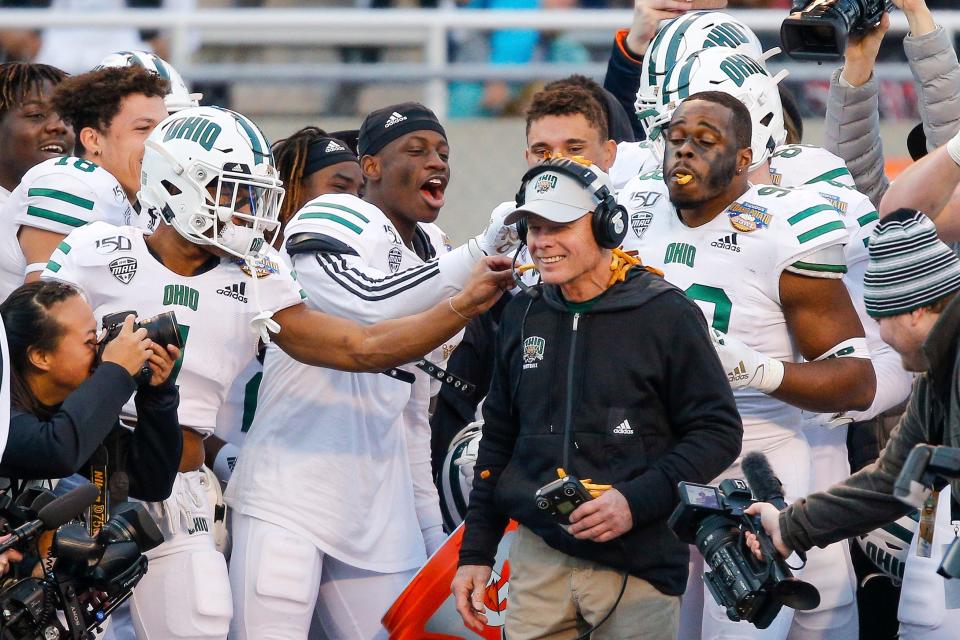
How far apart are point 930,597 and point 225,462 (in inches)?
99.7

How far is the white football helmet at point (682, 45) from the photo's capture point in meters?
5.75

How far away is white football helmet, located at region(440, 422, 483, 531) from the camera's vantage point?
18.6 ft

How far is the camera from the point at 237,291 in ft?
16.9

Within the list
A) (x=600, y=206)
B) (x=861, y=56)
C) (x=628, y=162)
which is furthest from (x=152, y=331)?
(x=861, y=56)

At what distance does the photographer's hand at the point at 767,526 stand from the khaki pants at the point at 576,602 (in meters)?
0.41

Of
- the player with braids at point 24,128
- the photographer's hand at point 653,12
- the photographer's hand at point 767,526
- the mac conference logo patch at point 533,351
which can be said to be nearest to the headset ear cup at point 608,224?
the mac conference logo patch at point 533,351

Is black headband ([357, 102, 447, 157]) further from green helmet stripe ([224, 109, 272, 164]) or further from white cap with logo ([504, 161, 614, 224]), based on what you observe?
white cap with logo ([504, 161, 614, 224])

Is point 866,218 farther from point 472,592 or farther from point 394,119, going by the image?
point 472,592

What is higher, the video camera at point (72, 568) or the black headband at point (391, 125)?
the black headband at point (391, 125)

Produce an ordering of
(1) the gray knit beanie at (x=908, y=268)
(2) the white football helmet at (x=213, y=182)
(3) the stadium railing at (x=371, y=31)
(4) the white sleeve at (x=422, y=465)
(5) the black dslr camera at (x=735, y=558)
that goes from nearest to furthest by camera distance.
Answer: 1. (1) the gray knit beanie at (x=908, y=268)
2. (5) the black dslr camera at (x=735, y=558)
3. (2) the white football helmet at (x=213, y=182)
4. (4) the white sleeve at (x=422, y=465)
5. (3) the stadium railing at (x=371, y=31)

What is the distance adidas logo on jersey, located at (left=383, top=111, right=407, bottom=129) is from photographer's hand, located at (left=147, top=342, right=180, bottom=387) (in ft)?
5.14

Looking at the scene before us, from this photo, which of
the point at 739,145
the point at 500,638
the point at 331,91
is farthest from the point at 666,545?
the point at 331,91

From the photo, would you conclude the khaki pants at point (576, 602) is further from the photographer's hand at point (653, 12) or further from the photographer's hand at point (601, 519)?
the photographer's hand at point (653, 12)

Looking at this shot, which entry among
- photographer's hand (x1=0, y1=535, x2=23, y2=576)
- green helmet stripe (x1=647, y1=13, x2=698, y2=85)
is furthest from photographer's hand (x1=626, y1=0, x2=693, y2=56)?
photographer's hand (x1=0, y1=535, x2=23, y2=576)
